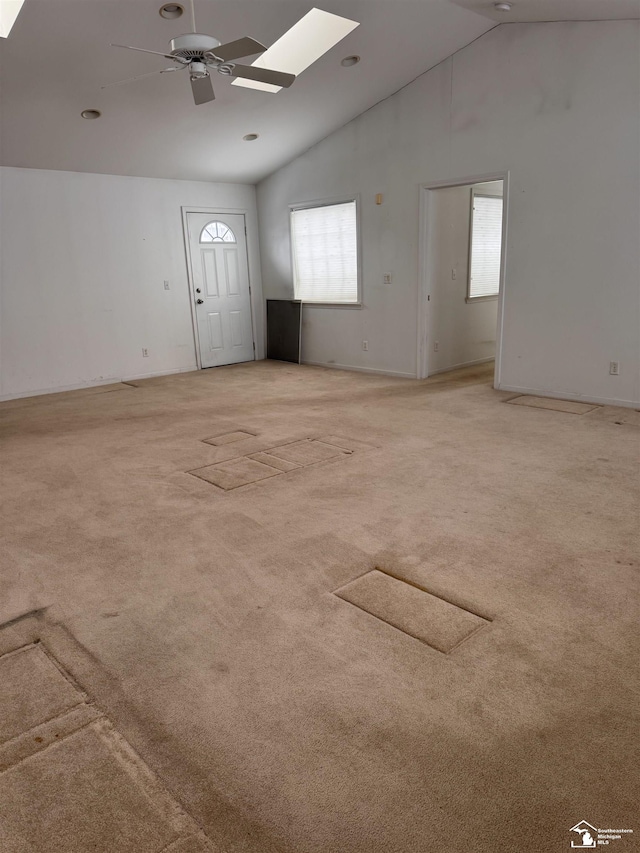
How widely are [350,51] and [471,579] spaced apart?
4.90 meters

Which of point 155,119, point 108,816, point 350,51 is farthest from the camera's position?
Result: point 155,119

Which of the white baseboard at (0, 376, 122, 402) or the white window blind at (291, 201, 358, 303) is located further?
the white window blind at (291, 201, 358, 303)

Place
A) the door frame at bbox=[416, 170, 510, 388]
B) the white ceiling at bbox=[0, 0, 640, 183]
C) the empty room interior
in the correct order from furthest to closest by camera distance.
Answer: the door frame at bbox=[416, 170, 510, 388] → the white ceiling at bbox=[0, 0, 640, 183] → the empty room interior

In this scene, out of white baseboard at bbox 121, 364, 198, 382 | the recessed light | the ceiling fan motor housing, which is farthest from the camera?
white baseboard at bbox 121, 364, 198, 382

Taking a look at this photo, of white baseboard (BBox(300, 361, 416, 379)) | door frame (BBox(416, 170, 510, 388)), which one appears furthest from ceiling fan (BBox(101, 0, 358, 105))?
white baseboard (BBox(300, 361, 416, 379))

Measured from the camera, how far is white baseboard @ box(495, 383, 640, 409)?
5301mm

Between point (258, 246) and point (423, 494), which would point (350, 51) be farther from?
point (423, 494)

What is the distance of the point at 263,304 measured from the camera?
28.9 feet

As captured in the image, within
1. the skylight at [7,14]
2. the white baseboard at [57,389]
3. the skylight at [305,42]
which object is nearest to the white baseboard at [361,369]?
the white baseboard at [57,389]

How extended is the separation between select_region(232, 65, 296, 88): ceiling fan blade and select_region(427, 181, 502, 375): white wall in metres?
2.92

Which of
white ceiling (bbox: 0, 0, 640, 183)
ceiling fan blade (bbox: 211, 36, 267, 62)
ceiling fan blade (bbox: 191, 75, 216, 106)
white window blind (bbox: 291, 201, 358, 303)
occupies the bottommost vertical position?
white window blind (bbox: 291, 201, 358, 303)

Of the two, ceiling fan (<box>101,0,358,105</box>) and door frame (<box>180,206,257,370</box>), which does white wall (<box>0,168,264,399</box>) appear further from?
→ ceiling fan (<box>101,0,358,105</box>)

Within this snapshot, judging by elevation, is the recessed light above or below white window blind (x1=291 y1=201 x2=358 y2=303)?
above

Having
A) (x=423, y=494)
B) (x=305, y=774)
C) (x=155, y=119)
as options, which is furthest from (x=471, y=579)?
(x=155, y=119)
